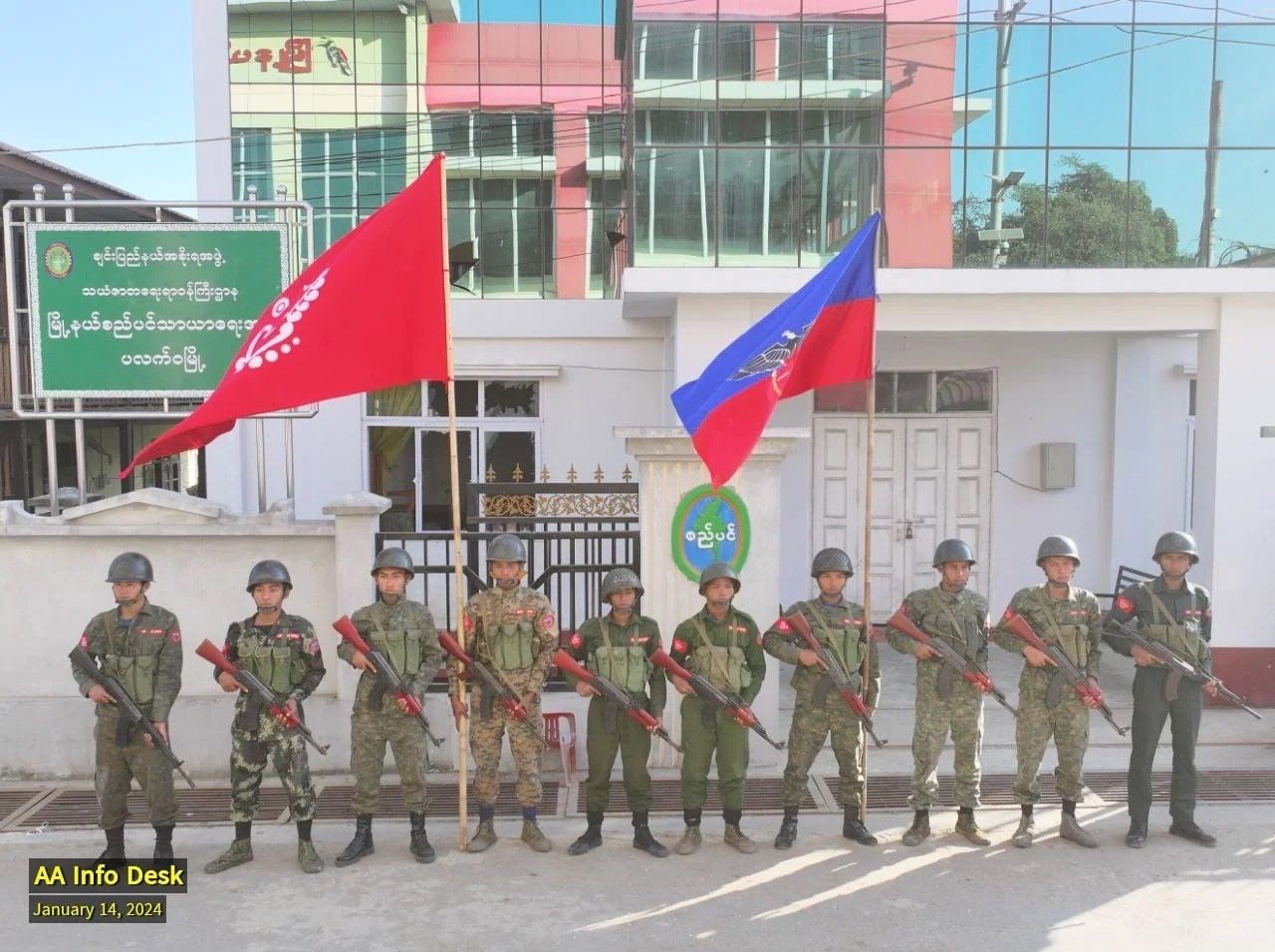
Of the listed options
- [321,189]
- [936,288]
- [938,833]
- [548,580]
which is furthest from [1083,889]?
[321,189]

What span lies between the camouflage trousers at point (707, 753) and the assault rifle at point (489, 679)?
0.90 m

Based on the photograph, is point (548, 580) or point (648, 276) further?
point (648, 276)

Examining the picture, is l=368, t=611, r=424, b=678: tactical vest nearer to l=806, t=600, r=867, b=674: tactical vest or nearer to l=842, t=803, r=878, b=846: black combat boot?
l=806, t=600, r=867, b=674: tactical vest

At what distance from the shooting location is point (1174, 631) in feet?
18.6

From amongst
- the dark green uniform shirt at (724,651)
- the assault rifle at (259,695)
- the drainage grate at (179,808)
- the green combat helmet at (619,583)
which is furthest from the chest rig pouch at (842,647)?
the drainage grate at (179,808)

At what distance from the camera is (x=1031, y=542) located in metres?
10.9

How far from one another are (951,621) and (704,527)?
1788mm

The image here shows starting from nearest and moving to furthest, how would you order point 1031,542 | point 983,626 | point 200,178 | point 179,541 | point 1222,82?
point 983,626 < point 179,541 < point 1222,82 < point 1031,542 < point 200,178

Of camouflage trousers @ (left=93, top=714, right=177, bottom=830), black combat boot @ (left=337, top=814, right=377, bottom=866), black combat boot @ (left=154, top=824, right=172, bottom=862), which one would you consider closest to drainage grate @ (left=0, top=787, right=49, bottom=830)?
camouflage trousers @ (left=93, top=714, right=177, bottom=830)

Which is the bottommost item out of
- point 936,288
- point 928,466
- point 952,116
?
point 928,466

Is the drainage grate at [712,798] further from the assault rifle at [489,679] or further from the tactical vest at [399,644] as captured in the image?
the tactical vest at [399,644]

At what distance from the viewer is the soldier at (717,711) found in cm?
561

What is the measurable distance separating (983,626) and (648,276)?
4331 millimetres

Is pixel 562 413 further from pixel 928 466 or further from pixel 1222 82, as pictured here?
pixel 1222 82
